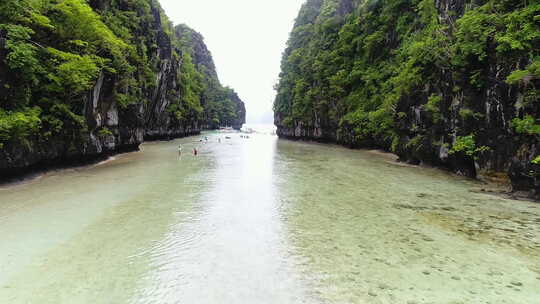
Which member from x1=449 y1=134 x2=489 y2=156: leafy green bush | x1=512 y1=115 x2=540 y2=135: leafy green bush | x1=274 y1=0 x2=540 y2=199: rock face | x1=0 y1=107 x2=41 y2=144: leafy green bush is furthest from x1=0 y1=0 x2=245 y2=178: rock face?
x1=274 y1=0 x2=540 y2=199: rock face

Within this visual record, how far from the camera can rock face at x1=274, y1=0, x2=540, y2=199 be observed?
38.8ft

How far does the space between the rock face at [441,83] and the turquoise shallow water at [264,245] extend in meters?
2.95

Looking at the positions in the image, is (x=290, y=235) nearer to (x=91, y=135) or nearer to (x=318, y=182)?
(x=318, y=182)

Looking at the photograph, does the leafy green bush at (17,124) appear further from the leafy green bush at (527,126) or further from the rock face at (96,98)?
the leafy green bush at (527,126)

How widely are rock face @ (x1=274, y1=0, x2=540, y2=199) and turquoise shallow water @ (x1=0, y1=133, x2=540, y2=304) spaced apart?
295 centimetres

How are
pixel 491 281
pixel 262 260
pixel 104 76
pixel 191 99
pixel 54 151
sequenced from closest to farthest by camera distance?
pixel 491 281
pixel 262 260
pixel 54 151
pixel 104 76
pixel 191 99

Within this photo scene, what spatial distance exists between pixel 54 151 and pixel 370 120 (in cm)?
2783

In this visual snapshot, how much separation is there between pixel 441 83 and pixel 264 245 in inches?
713

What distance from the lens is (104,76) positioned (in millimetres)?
20984

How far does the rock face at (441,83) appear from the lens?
38.8 feet

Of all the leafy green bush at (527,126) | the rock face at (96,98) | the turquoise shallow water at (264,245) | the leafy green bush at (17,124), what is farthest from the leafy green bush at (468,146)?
the rock face at (96,98)

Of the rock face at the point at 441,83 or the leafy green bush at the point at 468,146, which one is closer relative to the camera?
the rock face at the point at 441,83

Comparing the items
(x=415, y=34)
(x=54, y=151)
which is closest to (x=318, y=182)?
(x=54, y=151)

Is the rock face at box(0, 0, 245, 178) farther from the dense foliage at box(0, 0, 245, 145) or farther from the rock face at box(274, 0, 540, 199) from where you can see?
the rock face at box(274, 0, 540, 199)
